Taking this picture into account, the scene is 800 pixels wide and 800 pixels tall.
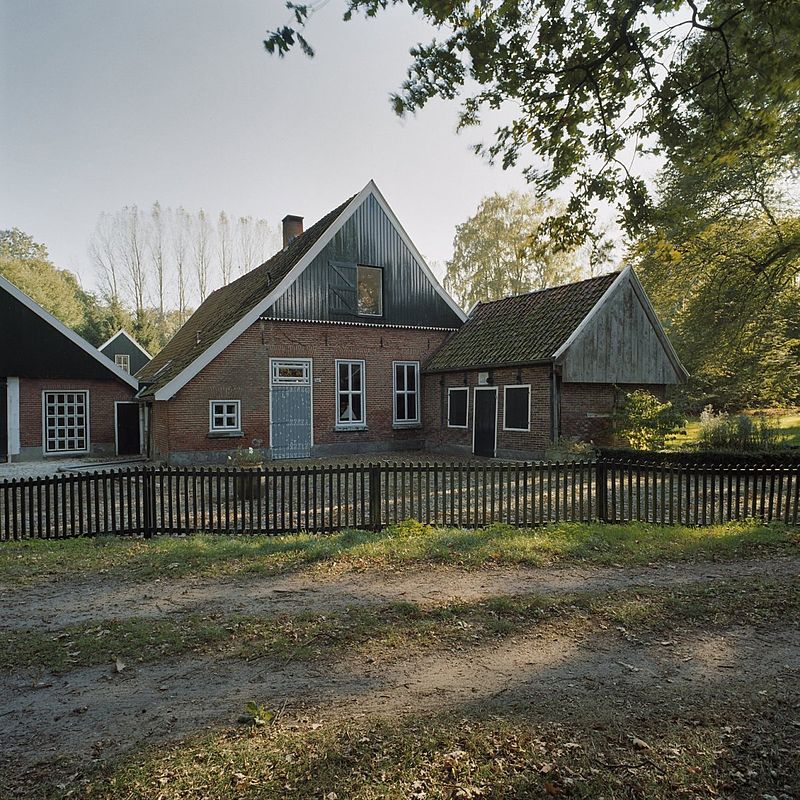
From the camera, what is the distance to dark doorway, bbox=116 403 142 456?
22.3 meters

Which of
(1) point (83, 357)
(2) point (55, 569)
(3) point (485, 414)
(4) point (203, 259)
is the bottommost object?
(2) point (55, 569)

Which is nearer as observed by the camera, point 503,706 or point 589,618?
point 503,706

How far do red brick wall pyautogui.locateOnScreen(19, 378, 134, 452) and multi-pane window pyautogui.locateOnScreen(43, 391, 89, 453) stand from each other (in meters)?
0.20

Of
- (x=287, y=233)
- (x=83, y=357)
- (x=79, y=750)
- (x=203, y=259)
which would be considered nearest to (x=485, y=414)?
(x=287, y=233)

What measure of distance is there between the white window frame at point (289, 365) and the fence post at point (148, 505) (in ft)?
34.7

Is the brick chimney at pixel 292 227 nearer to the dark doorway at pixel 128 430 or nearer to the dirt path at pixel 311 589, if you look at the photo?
the dark doorway at pixel 128 430

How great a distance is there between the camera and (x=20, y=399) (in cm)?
2028

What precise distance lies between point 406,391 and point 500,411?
15.1ft

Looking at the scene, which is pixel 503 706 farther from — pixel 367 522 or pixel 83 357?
pixel 83 357

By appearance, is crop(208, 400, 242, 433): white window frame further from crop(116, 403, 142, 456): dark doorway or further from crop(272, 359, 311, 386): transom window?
crop(116, 403, 142, 456): dark doorway

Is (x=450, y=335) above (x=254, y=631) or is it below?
above

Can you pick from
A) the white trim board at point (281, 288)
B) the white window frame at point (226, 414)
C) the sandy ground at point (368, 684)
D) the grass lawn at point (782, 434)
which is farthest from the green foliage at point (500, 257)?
the sandy ground at point (368, 684)

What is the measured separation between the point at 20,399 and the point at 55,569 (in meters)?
15.3

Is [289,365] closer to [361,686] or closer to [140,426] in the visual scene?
[140,426]
